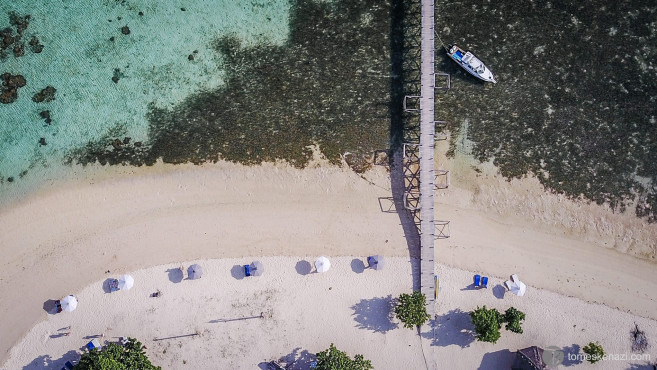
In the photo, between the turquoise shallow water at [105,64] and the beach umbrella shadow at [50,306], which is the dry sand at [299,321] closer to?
the beach umbrella shadow at [50,306]

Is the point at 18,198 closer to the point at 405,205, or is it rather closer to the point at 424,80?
the point at 405,205

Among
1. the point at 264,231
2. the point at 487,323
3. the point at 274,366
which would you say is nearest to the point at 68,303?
the point at 264,231

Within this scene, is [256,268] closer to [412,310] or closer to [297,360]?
[297,360]

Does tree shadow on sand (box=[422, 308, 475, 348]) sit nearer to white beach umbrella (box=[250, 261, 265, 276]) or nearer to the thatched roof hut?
the thatched roof hut

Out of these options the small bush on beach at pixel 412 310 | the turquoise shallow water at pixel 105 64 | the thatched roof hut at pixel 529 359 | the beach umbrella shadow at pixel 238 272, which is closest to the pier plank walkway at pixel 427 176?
the small bush on beach at pixel 412 310

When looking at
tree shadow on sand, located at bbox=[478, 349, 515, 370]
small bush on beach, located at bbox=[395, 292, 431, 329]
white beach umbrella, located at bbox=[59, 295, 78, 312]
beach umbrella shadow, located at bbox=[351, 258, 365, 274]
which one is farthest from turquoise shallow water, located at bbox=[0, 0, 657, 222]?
tree shadow on sand, located at bbox=[478, 349, 515, 370]
